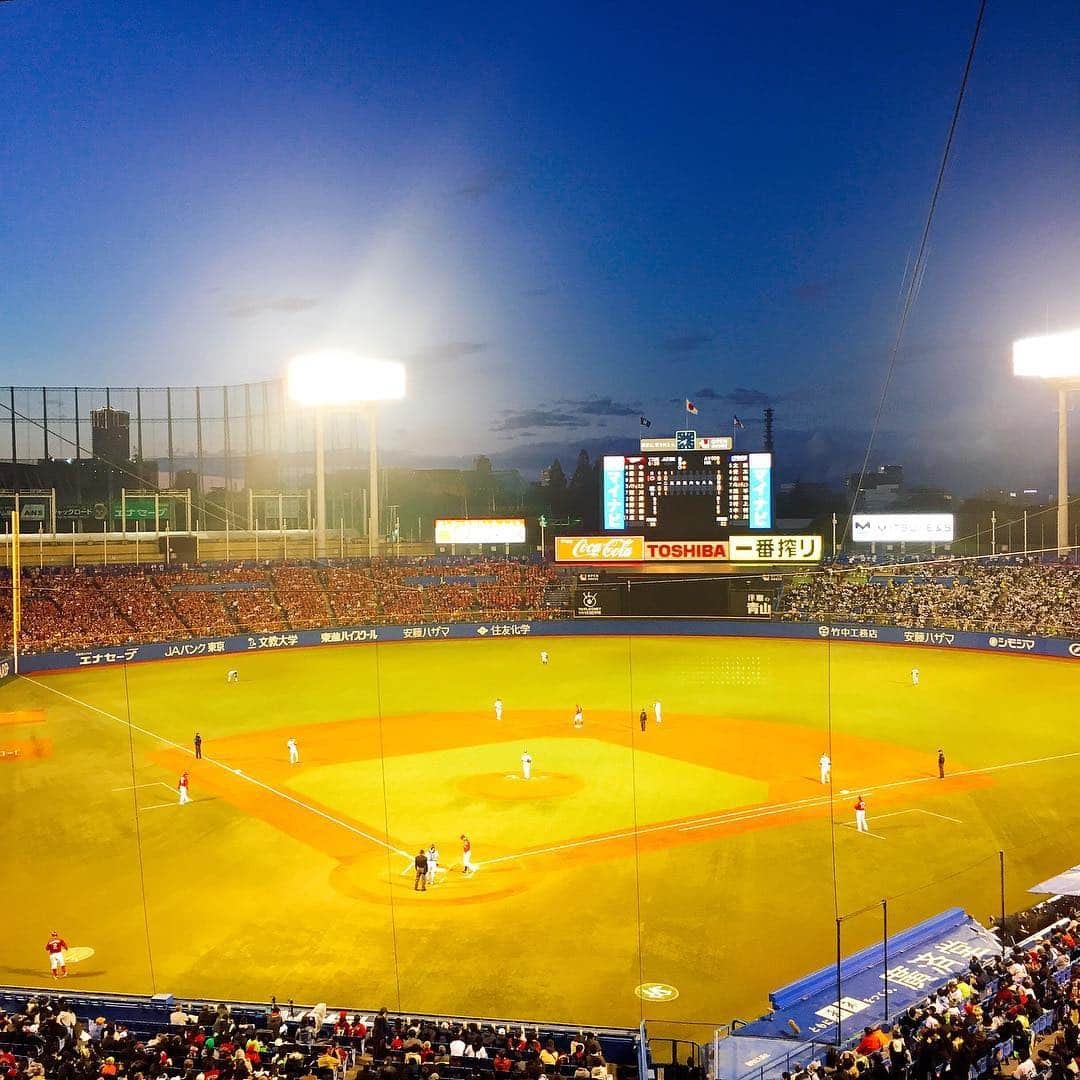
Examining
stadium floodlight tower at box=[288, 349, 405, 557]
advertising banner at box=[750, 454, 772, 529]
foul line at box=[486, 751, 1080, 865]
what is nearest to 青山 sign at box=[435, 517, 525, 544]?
stadium floodlight tower at box=[288, 349, 405, 557]

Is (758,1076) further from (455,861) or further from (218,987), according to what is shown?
(455,861)

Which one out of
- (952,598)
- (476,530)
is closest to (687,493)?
(952,598)

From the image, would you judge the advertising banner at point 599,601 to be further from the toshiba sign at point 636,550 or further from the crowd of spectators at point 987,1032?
the crowd of spectators at point 987,1032

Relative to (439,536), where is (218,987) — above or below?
below

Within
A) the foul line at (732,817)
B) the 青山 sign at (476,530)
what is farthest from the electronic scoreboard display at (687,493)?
the foul line at (732,817)


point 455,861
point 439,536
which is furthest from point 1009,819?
point 439,536

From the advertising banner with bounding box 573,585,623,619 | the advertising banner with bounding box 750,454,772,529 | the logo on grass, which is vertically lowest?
the logo on grass

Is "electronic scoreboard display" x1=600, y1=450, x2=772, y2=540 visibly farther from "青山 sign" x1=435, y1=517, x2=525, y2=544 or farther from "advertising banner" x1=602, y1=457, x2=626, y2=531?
"青山 sign" x1=435, y1=517, x2=525, y2=544
